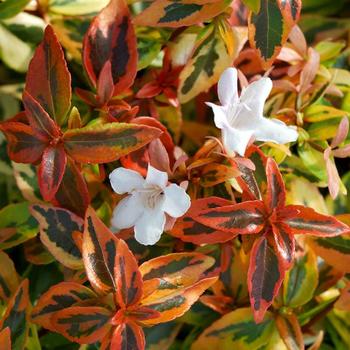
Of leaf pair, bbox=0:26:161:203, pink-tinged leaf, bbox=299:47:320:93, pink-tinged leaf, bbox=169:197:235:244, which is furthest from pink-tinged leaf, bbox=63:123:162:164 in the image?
pink-tinged leaf, bbox=299:47:320:93

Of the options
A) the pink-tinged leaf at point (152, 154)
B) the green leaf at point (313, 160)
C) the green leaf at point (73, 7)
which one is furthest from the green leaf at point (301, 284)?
the green leaf at point (73, 7)

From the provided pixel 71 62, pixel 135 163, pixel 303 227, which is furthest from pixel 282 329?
pixel 71 62

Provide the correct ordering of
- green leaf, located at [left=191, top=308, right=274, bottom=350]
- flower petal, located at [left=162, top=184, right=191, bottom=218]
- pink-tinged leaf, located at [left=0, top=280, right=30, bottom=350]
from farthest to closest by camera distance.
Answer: green leaf, located at [left=191, top=308, right=274, bottom=350], pink-tinged leaf, located at [left=0, top=280, right=30, bottom=350], flower petal, located at [left=162, top=184, right=191, bottom=218]

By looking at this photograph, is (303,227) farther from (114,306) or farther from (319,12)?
(319,12)

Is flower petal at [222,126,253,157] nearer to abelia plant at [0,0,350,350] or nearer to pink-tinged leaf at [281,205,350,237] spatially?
abelia plant at [0,0,350,350]

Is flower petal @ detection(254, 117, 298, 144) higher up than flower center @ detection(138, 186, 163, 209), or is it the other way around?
flower petal @ detection(254, 117, 298, 144)

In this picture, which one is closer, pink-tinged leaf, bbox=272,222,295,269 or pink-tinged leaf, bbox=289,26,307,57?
pink-tinged leaf, bbox=272,222,295,269

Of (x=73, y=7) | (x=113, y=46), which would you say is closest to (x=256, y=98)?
(x=113, y=46)
